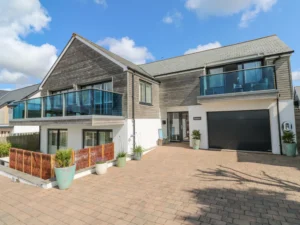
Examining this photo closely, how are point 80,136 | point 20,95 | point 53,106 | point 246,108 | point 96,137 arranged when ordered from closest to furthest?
point 53,106
point 246,108
point 96,137
point 80,136
point 20,95

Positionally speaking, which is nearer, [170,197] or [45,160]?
[170,197]

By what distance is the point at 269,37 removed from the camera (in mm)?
13016

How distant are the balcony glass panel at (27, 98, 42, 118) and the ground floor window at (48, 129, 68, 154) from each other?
8.67 ft

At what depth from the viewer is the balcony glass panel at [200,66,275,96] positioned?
879 cm

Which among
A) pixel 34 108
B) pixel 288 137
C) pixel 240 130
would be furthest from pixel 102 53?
pixel 288 137

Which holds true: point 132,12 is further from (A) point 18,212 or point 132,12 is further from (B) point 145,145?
(A) point 18,212

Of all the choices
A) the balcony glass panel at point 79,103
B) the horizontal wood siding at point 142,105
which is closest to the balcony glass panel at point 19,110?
the balcony glass panel at point 79,103

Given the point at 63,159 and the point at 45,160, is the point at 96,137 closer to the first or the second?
the point at 45,160

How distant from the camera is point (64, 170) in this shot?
5312mm

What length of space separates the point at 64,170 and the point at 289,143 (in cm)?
1094

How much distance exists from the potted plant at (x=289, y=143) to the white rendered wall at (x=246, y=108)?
1.41 feet

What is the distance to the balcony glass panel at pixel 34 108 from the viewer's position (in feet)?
32.8

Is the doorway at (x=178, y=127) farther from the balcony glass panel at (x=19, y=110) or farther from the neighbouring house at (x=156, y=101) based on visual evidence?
the balcony glass panel at (x=19, y=110)

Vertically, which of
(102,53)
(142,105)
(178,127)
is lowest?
(178,127)
